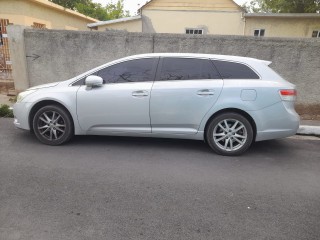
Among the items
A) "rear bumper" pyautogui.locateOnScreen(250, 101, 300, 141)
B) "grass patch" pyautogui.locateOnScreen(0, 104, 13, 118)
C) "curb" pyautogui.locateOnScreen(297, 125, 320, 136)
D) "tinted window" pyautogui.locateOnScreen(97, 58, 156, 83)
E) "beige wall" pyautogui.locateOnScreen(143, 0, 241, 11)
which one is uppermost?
"beige wall" pyautogui.locateOnScreen(143, 0, 241, 11)

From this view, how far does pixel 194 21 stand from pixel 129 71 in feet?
43.4

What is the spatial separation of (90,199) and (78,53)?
5.77m

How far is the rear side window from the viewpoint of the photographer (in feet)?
14.4

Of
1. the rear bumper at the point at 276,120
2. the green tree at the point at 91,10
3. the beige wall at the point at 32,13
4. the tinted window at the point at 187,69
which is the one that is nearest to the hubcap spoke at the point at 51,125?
the tinted window at the point at 187,69

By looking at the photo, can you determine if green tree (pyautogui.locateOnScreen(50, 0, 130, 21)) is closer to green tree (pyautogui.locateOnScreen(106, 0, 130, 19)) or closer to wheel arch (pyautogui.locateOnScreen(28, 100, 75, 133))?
green tree (pyautogui.locateOnScreen(106, 0, 130, 19))

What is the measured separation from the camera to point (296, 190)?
3.46 meters

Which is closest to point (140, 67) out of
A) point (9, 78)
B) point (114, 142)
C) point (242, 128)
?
point (114, 142)

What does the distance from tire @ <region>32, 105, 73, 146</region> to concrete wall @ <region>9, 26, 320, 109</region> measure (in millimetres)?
3528

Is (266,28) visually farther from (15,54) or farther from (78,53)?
(15,54)

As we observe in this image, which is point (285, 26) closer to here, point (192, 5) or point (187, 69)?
point (192, 5)

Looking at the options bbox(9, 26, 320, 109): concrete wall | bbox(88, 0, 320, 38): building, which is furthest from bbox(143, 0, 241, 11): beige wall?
bbox(9, 26, 320, 109): concrete wall

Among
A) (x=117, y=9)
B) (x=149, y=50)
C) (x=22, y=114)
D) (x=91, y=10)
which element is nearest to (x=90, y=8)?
(x=91, y=10)

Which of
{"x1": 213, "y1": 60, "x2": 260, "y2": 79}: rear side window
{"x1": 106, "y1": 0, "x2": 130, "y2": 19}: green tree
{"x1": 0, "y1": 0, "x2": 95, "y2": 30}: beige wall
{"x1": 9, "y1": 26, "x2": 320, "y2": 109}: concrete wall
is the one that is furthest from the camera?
{"x1": 106, "y1": 0, "x2": 130, "y2": 19}: green tree

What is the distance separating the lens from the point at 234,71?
4.43 metres
